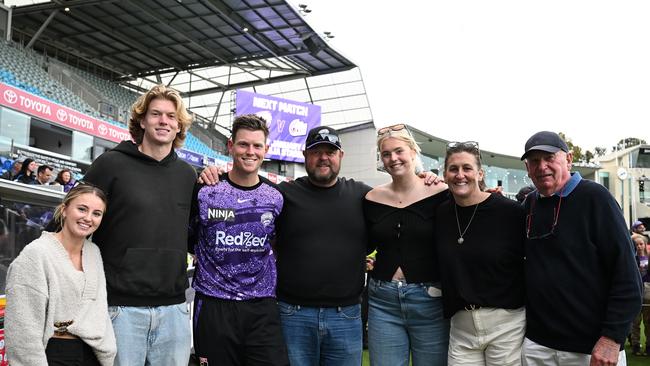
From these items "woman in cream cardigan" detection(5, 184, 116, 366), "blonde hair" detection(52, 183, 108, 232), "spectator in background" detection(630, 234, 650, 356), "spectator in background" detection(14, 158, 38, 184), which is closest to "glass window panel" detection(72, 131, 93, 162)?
"spectator in background" detection(14, 158, 38, 184)

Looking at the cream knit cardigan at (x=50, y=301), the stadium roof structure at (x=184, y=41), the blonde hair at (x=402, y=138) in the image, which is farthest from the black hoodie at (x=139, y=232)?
the stadium roof structure at (x=184, y=41)

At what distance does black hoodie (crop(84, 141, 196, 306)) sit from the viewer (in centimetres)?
281

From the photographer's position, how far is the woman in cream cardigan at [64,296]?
7.92 ft

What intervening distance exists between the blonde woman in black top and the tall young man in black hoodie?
121 centimetres

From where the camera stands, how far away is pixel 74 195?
107 inches

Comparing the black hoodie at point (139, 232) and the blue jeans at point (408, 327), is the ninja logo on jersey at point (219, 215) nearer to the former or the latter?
the black hoodie at point (139, 232)

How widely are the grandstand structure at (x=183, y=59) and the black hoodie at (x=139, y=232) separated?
13.4m

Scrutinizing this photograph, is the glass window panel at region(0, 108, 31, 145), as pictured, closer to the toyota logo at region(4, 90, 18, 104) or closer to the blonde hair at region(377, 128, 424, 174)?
the toyota logo at region(4, 90, 18, 104)

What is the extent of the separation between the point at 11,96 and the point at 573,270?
13.3 meters

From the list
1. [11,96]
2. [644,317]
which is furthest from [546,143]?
[11,96]

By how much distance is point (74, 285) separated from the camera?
2.61 metres

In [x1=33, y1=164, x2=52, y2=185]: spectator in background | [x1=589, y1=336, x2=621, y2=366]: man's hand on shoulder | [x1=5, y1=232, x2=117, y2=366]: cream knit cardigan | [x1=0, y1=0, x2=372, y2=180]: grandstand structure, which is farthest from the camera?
[x1=0, y1=0, x2=372, y2=180]: grandstand structure

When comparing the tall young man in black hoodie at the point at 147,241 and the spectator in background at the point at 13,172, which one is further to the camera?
the spectator in background at the point at 13,172

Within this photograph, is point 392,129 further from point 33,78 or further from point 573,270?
point 33,78
